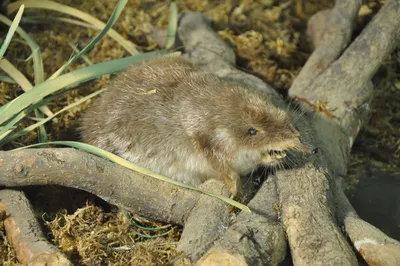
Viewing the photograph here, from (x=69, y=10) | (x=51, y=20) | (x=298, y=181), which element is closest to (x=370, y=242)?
(x=298, y=181)

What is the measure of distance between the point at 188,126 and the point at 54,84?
72 cm

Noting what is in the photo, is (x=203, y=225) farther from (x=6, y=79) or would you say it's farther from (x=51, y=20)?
(x=51, y=20)

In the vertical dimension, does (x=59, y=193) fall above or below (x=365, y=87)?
below

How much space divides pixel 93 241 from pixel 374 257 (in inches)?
49.2

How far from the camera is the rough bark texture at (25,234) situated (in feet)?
7.85

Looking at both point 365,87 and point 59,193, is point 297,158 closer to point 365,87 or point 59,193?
point 365,87

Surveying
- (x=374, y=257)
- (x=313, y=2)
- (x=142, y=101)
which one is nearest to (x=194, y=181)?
(x=142, y=101)

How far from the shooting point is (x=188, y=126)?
9.25 ft

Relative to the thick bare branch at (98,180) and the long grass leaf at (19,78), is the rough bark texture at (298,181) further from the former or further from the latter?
the long grass leaf at (19,78)

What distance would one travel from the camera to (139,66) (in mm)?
3162

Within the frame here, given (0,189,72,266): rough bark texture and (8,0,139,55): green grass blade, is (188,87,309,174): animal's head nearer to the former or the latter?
(0,189,72,266): rough bark texture

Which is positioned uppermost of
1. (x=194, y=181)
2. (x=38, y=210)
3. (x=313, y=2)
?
(x=313, y=2)

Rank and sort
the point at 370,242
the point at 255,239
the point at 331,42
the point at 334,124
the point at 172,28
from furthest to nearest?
the point at 172,28, the point at 331,42, the point at 334,124, the point at 370,242, the point at 255,239

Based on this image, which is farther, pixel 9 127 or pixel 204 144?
pixel 9 127
